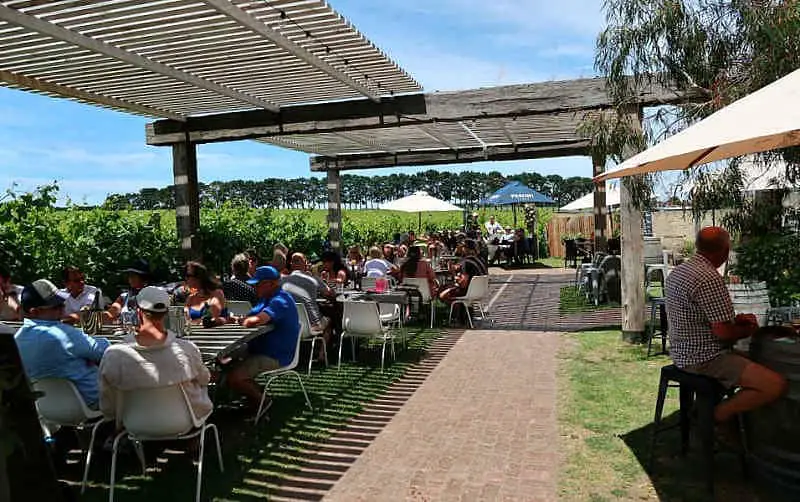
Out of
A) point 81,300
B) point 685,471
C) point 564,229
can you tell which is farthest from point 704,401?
point 564,229

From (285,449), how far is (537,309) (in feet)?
24.3

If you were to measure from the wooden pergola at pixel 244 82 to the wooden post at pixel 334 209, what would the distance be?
3849 mm

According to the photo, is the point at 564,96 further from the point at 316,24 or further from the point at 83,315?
the point at 83,315

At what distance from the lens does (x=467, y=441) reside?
4523 mm

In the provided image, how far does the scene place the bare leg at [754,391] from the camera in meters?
3.32

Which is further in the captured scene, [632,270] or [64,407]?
[632,270]

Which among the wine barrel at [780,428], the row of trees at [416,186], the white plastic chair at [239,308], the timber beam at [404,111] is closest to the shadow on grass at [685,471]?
the wine barrel at [780,428]

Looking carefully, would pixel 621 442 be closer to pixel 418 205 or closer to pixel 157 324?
pixel 157 324

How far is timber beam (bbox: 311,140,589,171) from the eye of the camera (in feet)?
47.5

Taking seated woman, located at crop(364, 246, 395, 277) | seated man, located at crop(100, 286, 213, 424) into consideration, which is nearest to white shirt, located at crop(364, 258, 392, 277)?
seated woman, located at crop(364, 246, 395, 277)

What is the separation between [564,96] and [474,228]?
632 inches

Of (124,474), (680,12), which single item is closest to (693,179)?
(680,12)

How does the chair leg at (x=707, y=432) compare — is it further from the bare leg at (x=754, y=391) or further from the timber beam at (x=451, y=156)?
the timber beam at (x=451, y=156)

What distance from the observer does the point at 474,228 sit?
23969mm
